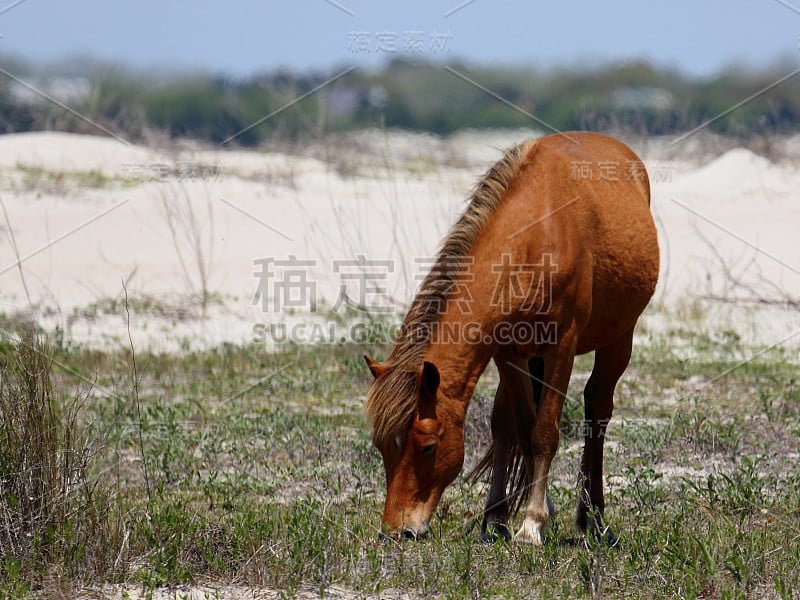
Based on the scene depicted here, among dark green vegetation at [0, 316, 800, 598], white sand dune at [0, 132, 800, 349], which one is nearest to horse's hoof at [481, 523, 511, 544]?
dark green vegetation at [0, 316, 800, 598]

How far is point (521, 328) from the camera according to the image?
5246 millimetres

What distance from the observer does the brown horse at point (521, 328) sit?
4848 mm

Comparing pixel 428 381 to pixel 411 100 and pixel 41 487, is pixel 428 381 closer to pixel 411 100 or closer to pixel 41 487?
pixel 41 487

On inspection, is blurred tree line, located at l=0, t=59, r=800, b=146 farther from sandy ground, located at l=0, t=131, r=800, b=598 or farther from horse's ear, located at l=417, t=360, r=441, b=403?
horse's ear, located at l=417, t=360, r=441, b=403

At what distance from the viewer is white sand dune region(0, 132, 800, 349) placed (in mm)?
12188

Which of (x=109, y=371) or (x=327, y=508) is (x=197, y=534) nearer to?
(x=327, y=508)

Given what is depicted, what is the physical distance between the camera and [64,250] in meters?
15.2

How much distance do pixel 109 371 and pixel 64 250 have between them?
258 inches

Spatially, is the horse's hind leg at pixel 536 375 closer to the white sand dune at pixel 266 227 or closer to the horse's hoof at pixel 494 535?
the horse's hoof at pixel 494 535

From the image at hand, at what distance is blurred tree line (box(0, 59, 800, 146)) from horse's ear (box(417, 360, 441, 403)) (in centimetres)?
1290

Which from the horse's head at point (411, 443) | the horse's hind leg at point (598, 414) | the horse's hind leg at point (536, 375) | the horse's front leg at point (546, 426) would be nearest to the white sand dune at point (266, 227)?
the horse's hind leg at point (598, 414)

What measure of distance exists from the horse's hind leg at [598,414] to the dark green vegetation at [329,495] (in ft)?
0.47

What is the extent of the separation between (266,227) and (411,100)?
5.49 meters

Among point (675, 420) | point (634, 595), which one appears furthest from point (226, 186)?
point (634, 595)
